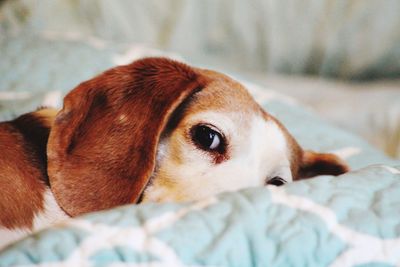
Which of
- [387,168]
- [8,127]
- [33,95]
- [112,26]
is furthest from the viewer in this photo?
[112,26]

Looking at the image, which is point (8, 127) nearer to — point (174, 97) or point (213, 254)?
point (174, 97)

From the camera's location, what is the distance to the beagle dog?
102 cm

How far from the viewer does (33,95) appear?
5.09ft

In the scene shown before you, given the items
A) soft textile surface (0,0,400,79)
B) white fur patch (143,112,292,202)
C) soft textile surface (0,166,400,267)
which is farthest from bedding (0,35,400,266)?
soft textile surface (0,0,400,79)

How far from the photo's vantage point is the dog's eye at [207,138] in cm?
111

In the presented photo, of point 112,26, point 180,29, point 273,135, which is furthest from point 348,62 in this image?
point 273,135

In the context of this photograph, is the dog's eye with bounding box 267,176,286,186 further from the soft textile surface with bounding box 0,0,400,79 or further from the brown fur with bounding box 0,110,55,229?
the soft textile surface with bounding box 0,0,400,79

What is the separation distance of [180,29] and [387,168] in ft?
4.46

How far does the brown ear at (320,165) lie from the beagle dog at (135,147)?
0.16 m

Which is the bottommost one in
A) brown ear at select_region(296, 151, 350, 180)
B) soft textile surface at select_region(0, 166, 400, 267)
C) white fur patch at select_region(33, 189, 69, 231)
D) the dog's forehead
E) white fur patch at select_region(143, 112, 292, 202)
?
white fur patch at select_region(33, 189, 69, 231)

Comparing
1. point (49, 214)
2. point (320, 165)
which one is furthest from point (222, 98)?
point (49, 214)

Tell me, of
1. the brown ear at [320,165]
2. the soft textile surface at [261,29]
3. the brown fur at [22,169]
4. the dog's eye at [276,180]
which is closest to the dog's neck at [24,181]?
the brown fur at [22,169]

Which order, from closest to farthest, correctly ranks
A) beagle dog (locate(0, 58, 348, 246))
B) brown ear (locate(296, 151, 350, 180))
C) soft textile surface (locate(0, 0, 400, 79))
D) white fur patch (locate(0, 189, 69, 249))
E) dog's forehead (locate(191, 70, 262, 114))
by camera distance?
white fur patch (locate(0, 189, 69, 249)), beagle dog (locate(0, 58, 348, 246)), dog's forehead (locate(191, 70, 262, 114)), brown ear (locate(296, 151, 350, 180)), soft textile surface (locate(0, 0, 400, 79))

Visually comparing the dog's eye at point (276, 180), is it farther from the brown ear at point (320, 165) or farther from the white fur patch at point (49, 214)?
the white fur patch at point (49, 214)
